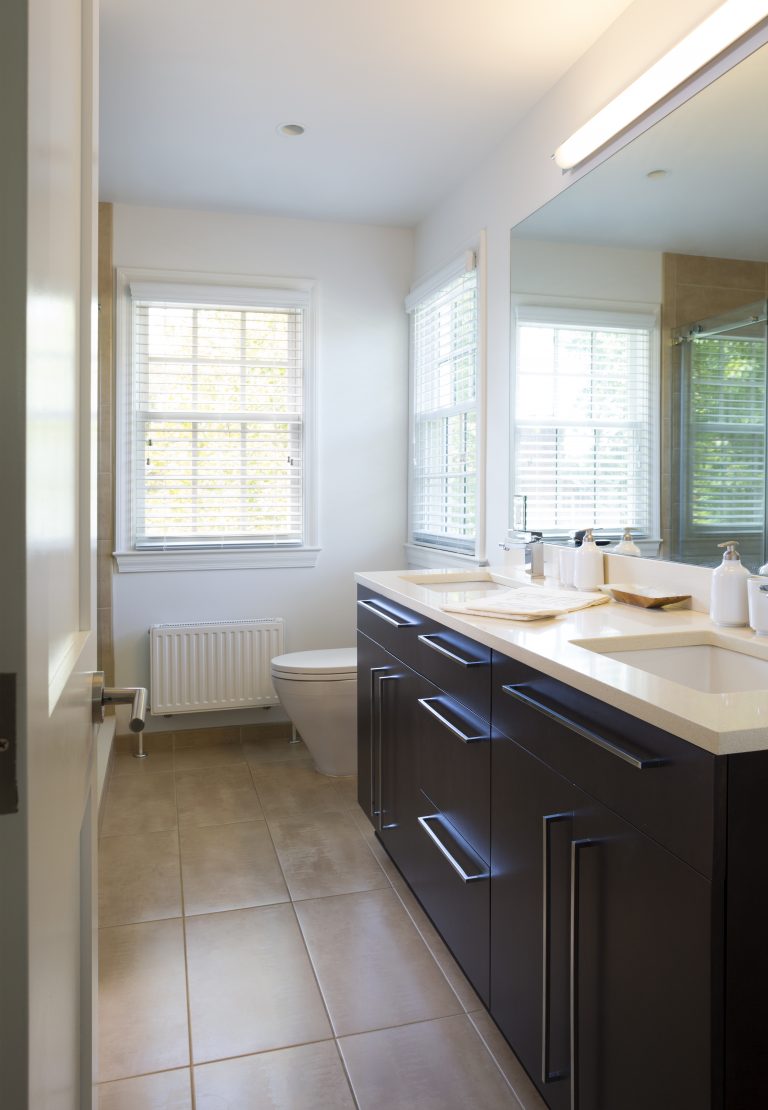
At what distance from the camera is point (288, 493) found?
152 inches

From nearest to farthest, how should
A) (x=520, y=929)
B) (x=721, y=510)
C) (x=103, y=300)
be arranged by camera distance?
(x=520, y=929) < (x=721, y=510) < (x=103, y=300)

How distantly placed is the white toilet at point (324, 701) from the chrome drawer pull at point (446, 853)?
1.15 metres

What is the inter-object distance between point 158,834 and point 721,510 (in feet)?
7.22

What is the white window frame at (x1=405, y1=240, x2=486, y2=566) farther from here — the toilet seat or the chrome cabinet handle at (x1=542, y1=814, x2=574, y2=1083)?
the chrome cabinet handle at (x1=542, y1=814, x2=574, y2=1083)

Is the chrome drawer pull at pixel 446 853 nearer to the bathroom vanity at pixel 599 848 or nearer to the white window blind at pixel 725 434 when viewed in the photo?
the bathroom vanity at pixel 599 848

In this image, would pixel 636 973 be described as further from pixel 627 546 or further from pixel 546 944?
pixel 627 546

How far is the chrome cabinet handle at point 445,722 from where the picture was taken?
1736mm

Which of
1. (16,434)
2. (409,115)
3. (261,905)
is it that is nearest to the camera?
(16,434)

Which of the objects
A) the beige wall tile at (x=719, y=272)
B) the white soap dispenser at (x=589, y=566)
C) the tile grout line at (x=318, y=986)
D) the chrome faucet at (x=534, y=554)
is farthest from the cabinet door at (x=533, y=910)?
the beige wall tile at (x=719, y=272)

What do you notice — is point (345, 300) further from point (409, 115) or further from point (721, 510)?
point (721, 510)

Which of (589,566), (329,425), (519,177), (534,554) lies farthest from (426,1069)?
(329,425)

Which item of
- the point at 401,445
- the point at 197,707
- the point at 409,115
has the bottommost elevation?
the point at 197,707

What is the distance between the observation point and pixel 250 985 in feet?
6.34

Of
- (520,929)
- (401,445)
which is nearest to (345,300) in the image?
(401,445)
